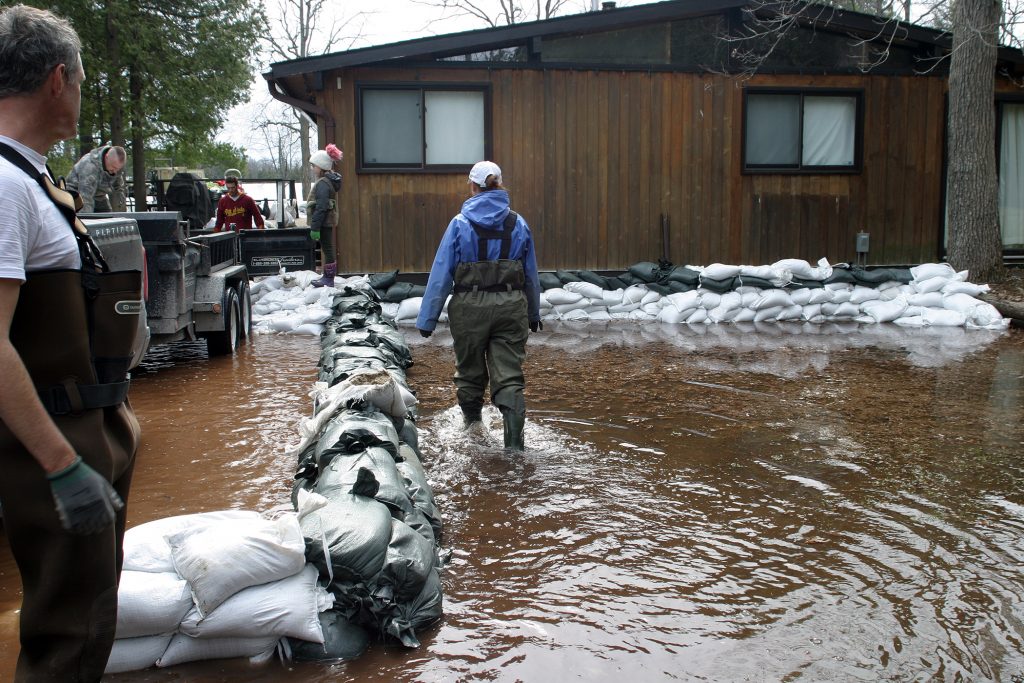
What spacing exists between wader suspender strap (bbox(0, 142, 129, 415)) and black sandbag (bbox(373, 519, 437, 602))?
1.28m

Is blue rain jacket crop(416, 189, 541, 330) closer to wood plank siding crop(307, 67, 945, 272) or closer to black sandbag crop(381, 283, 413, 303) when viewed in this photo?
black sandbag crop(381, 283, 413, 303)

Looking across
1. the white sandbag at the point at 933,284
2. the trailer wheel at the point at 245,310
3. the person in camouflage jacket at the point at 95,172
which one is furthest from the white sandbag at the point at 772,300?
the person in camouflage jacket at the point at 95,172

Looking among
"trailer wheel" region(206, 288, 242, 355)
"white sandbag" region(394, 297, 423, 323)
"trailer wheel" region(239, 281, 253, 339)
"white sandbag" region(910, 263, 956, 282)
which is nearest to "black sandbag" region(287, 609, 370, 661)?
"trailer wheel" region(206, 288, 242, 355)

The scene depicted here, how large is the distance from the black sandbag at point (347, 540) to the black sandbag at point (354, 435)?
0.74 metres

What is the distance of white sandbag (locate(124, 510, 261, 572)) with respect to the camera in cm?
311

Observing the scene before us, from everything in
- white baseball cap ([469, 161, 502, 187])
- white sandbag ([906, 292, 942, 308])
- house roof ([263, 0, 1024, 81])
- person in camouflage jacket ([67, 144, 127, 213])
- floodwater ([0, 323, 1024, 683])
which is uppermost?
house roof ([263, 0, 1024, 81])

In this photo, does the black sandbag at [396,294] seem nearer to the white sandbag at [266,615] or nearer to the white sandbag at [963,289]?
the white sandbag at [963,289]

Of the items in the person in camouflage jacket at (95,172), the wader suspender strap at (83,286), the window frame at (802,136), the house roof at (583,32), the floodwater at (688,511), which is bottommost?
the floodwater at (688,511)

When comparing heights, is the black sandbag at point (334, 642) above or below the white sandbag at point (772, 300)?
below

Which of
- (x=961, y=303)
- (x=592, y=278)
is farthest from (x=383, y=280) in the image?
(x=961, y=303)

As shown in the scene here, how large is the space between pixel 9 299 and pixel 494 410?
5.03 metres

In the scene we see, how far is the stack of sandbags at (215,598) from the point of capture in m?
2.97

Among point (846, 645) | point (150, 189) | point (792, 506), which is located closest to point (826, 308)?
point (792, 506)

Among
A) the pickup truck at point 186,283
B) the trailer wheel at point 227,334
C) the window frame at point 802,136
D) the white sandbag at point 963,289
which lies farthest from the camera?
the window frame at point 802,136
